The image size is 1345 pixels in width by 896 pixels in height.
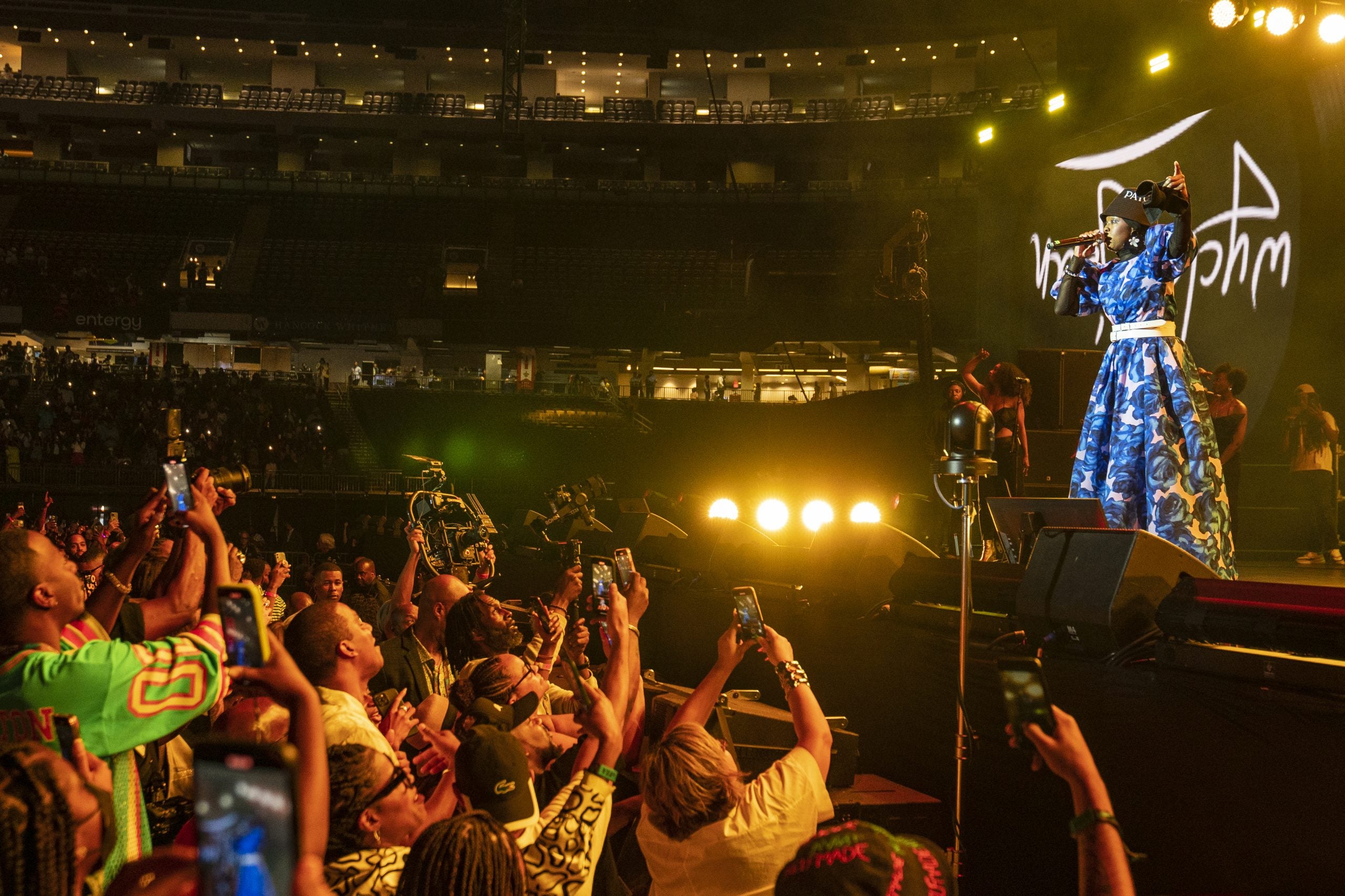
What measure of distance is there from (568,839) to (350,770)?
1.38ft

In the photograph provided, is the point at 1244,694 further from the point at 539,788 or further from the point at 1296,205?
the point at 1296,205

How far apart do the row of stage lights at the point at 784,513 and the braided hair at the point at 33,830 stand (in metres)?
4.73

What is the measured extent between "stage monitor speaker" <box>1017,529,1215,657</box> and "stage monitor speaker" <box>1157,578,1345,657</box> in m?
0.10

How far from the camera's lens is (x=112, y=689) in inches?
69.3

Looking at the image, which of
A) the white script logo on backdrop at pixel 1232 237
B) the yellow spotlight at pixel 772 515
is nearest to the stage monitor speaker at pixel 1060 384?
the white script logo on backdrop at pixel 1232 237

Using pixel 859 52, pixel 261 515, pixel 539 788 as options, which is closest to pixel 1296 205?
pixel 539 788

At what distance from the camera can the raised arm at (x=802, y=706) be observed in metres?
2.37

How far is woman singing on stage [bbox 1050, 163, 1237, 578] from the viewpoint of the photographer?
3.59 meters

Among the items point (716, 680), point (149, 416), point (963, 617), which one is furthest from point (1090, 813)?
point (149, 416)

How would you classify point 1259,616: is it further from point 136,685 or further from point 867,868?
point 136,685

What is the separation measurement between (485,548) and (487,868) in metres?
4.93

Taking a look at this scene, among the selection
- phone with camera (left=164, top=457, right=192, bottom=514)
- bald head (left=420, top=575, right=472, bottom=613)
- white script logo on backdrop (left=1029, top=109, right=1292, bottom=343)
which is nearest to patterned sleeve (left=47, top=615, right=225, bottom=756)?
phone with camera (left=164, top=457, right=192, bottom=514)

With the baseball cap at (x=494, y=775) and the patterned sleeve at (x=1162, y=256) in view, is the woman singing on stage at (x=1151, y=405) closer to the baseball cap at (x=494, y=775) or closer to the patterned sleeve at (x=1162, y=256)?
the patterned sleeve at (x=1162, y=256)

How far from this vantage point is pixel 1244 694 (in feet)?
8.13
